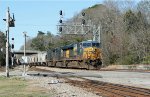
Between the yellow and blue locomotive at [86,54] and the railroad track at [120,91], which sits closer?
the railroad track at [120,91]

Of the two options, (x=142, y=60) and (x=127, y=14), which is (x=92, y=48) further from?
(x=127, y=14)

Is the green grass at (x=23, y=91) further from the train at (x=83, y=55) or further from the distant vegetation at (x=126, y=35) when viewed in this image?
the distant vegetation at (x=126, y=35)

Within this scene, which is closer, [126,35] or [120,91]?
[120,91]

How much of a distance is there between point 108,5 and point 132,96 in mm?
93787

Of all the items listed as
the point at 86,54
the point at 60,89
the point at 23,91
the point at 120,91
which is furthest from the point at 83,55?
the point at 120,91

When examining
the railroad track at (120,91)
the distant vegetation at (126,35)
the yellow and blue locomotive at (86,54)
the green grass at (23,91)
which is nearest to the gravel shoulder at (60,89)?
the green grass at (23,91)

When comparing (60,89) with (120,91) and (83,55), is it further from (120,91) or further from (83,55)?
(83,55)

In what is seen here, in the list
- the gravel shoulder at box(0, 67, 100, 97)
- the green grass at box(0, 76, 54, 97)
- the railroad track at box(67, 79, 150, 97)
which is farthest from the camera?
the green grass at box(0, 76, 54, 97)

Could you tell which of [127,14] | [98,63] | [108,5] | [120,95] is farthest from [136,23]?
[120,95]

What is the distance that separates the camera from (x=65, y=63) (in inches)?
2402

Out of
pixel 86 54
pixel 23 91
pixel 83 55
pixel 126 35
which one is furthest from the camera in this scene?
pixel 126 35

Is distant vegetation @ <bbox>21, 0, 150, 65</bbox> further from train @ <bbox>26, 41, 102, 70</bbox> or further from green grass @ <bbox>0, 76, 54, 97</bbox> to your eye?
green grass @ <bbox>0, 76, 54, 97</bbox>

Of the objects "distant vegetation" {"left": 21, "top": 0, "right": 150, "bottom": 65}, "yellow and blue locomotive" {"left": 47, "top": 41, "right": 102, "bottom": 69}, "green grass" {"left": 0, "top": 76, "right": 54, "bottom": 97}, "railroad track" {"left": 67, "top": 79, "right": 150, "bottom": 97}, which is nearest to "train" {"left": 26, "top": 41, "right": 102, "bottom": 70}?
"yellow and blue locomotive" {"left": 47, "top": 41, "right": 102, "bottom": 69}

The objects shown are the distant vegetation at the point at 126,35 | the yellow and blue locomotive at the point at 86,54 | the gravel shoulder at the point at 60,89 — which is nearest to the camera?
the gravel shoulder at the point at 60,89
